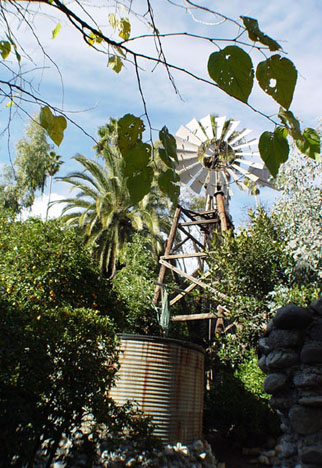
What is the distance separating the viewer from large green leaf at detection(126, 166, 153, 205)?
1001 mm

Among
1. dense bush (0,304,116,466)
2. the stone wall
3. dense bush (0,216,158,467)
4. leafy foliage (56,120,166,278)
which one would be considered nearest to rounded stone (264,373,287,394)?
the stone wall

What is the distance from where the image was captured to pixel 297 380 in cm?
425

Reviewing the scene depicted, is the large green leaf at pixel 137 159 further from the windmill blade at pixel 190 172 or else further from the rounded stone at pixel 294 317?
the windmill blade at pixel 190 172

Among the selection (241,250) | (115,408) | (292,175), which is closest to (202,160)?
(292,175)

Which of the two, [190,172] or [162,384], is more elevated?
[190,172]

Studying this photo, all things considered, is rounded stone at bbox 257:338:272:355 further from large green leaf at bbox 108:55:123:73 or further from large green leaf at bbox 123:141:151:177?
large green leaf at bbox 123:141:151:177

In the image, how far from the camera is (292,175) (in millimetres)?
9180

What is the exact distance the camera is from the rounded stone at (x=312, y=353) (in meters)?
4.22

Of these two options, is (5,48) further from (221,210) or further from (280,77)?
(221,210)

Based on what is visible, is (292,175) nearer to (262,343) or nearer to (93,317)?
(262,343)

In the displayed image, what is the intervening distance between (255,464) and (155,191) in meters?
11.4

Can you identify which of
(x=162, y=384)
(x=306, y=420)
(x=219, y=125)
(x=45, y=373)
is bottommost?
(x=306, y=420)

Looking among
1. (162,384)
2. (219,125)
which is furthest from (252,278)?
(219,125)

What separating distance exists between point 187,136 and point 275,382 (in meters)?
8.35
